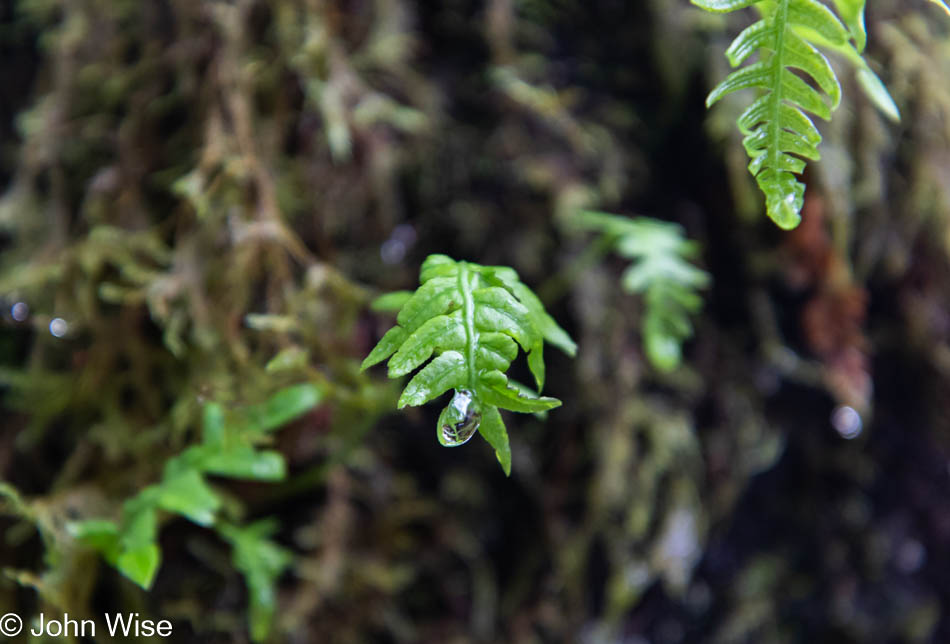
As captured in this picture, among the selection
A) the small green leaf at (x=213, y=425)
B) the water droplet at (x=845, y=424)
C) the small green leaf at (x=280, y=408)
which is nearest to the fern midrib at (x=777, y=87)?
the small green leaf at (x=280, y=408)

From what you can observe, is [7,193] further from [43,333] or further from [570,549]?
[570,549]

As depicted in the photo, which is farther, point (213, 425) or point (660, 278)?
point (660, 278)

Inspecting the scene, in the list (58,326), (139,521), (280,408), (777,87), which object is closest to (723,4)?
(777,87)

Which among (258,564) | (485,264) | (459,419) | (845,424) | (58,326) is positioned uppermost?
(459,419)

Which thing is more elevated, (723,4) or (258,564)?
(723,4)

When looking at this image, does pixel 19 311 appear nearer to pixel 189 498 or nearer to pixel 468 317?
pixel 189 498

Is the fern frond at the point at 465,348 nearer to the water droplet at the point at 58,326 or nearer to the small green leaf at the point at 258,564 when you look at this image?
the small green leaf at the point at 258,564
